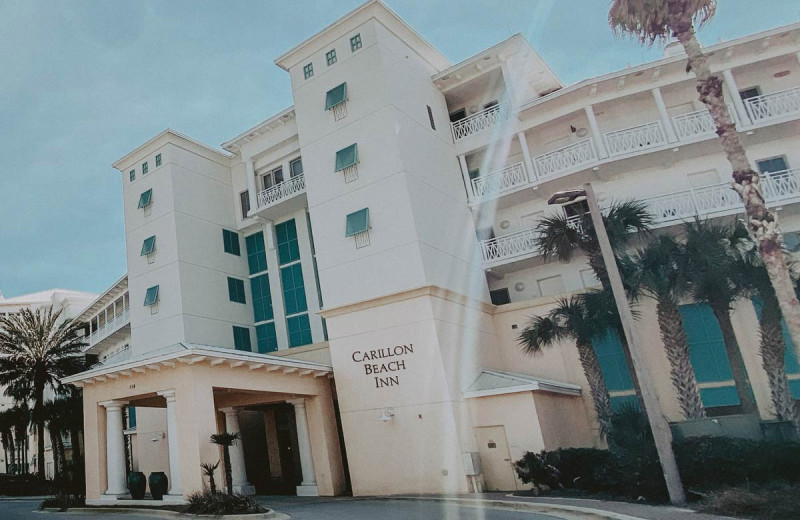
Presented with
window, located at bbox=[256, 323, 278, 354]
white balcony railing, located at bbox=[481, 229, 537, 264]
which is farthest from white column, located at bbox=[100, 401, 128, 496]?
white balcony railing, located at bbox=[481, 229, 537, 264]

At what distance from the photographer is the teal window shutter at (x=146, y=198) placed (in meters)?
28.7

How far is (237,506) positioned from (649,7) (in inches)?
666

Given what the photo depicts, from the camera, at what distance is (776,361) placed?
1680 cm

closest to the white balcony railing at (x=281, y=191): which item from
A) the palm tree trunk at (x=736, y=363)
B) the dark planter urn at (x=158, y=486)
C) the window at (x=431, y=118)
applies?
the window at (x=431, y=118)

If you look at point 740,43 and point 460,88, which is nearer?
point 740,43

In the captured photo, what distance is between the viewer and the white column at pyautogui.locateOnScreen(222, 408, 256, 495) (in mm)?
23344

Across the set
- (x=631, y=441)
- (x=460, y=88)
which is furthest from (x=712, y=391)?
(x=460, y=88)

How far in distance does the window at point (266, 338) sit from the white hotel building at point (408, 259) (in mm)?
129

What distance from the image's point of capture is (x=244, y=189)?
102 feet

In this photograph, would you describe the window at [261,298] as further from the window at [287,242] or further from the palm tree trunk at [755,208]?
the palm tree trunk at [755,208]

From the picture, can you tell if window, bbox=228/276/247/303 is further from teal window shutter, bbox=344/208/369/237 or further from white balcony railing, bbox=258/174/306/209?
teal window shutter, bbox=344/208/369/237

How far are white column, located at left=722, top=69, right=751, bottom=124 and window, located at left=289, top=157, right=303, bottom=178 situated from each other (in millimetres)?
19034

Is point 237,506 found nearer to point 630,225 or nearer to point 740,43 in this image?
point 630,225

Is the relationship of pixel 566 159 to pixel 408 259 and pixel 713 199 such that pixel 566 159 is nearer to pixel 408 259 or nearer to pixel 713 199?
pixel 713 199
